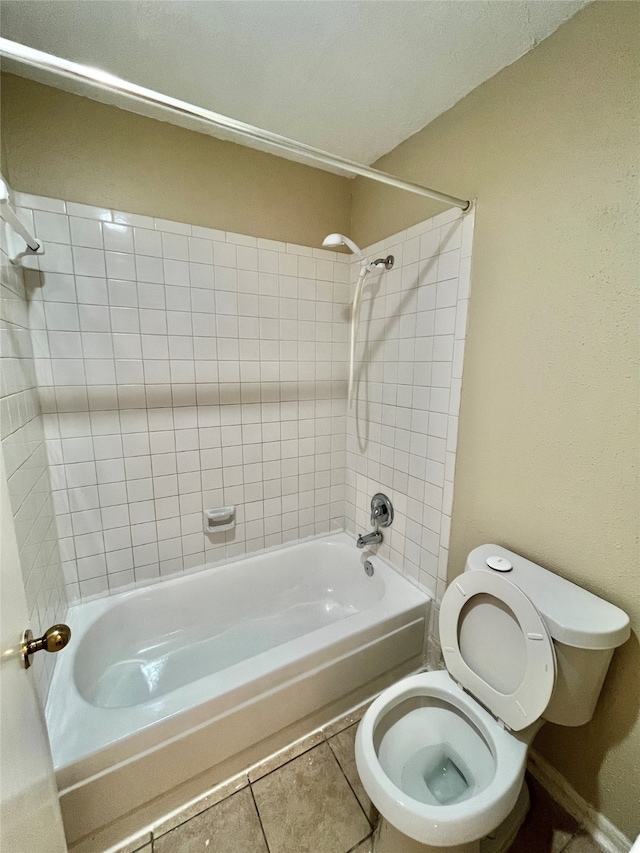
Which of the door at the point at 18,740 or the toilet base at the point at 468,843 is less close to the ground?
the door at the point at 18,740

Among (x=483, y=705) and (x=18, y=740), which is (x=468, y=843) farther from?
(x=18, y=740)

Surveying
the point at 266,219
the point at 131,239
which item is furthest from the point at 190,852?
the point at 266,219

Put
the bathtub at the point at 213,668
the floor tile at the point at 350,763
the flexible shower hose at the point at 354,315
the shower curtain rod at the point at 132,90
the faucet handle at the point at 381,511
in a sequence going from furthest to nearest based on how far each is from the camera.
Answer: the faucet handle at the point at 381,511 → the flexible shower hose at the point at 354,315 → the floor tile at the point at 350,763 → the bathtub at the point at 213,668 → the shower curtain rod at the point at 132,90

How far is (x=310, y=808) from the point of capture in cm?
113

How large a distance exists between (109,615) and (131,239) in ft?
5.22

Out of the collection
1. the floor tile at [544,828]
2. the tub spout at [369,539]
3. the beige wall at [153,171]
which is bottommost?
the floor tile at [544,828]

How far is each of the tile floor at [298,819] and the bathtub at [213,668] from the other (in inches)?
2.6

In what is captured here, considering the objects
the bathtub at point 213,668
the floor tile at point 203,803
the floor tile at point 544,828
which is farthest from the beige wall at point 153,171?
the floor tile at point 544,828

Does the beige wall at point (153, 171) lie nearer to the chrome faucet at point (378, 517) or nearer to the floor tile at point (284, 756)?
the chrome faucet at point (378, 517)

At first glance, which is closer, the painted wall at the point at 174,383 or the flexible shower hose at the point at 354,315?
the painted wall at the point at 174,383

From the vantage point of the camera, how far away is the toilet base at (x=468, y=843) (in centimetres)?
89

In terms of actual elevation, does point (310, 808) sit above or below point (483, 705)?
below

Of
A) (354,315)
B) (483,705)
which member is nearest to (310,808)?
(483,705)

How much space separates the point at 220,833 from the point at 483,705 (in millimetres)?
899
